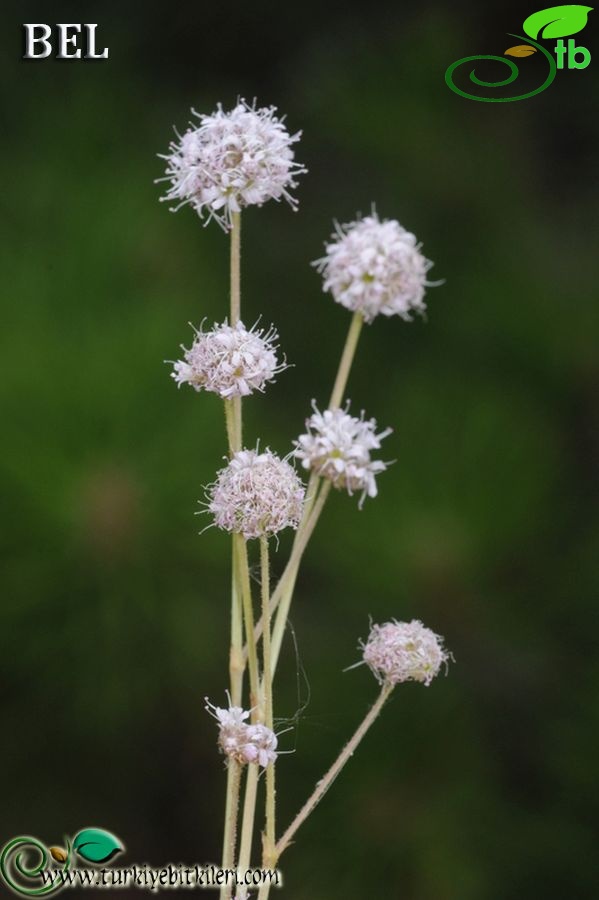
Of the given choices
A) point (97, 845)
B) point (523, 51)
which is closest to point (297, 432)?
point (523, 51)

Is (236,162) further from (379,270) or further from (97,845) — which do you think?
(97,845)

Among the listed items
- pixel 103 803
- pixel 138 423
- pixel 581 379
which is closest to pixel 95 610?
pixel 138 423

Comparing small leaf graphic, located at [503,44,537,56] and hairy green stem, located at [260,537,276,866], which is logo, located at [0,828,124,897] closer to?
hairy green stem, located at [260,537,276,866]

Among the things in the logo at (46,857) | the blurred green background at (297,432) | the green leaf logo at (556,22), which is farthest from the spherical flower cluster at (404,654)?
the green leaf logo at (556,22)

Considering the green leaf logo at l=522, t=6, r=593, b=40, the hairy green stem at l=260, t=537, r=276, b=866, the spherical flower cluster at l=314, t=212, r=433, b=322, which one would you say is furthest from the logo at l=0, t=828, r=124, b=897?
the green leaf logo at l=522, t=6, r=593, b=40

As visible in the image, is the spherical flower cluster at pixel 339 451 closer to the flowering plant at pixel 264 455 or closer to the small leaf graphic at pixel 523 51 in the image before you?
the flowering plant at pixel 264 455

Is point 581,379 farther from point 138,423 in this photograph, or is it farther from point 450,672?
point 138,423
